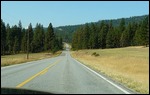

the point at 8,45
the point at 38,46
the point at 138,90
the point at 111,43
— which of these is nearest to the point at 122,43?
the point at 111,43

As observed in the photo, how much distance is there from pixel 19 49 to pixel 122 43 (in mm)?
47227

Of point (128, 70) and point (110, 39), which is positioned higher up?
point (110, 39)

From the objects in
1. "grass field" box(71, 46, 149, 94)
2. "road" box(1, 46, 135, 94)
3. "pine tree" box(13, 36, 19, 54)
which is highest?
"pine tree" box(13, 36, 19, 54)

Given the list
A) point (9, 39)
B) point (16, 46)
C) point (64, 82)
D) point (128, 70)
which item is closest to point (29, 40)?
point (16, 46)

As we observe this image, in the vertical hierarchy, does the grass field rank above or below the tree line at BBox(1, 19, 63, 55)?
below

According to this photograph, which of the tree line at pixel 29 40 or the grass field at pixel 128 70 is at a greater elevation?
the tree line at pixel 29 40

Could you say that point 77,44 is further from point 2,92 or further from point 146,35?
point 2,92

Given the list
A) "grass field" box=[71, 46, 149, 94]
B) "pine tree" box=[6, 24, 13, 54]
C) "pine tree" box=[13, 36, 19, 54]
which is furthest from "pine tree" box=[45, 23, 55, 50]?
"grass field" box=[71, 46, 149, 94]

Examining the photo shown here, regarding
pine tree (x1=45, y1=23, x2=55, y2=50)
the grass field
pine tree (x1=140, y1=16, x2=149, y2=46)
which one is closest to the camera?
the grass field

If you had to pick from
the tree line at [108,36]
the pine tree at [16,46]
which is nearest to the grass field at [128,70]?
the tree line at [108,36]

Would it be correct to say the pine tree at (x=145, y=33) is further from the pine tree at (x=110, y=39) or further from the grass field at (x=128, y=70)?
the grass field at (x=128, y=70)

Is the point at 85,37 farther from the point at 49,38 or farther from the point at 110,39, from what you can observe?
the point at 49,38

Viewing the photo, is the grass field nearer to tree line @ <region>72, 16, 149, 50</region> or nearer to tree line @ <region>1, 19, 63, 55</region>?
tree line @ <region>72, 16, 149, 50</region>

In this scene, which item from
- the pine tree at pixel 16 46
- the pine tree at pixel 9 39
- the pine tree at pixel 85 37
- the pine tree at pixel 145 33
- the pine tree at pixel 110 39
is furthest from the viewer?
the pine tree at pixel 85 37
